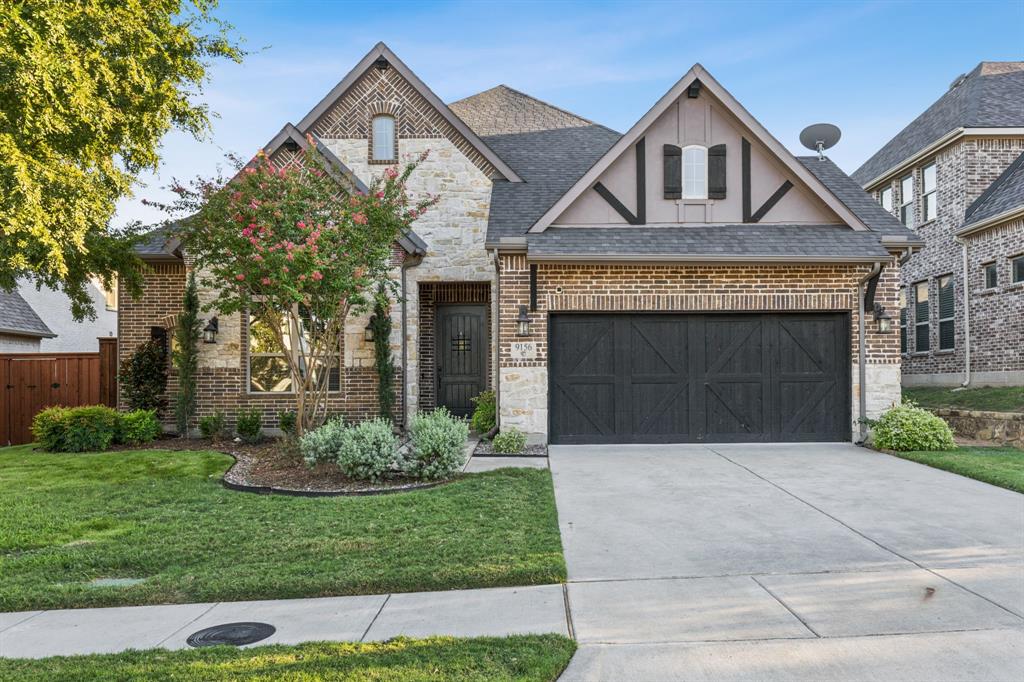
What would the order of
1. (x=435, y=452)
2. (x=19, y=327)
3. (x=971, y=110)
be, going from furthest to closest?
(x=19, y=327) → (x=971, y=110) → (x=435, y=452)

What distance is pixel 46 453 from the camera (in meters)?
11.3

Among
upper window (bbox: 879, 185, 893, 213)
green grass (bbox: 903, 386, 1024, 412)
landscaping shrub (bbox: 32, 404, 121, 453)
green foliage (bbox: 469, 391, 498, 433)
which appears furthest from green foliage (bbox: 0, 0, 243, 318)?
upper window (bbox: 879, 185, 893, 213)

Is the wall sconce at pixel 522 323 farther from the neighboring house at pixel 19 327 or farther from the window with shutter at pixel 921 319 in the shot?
the neighboring house at pixel 19 327

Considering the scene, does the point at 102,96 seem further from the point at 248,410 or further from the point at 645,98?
the point at 645,98

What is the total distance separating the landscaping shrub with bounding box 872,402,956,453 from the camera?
1025cm

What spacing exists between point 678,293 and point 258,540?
25.3 feet

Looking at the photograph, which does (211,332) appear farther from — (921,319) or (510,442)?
(921,319)

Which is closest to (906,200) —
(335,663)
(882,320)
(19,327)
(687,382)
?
(882,320)

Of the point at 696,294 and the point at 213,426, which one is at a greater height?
the point at 696,294

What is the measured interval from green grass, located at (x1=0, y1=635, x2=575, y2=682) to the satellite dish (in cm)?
1385

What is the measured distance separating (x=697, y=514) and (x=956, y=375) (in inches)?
574

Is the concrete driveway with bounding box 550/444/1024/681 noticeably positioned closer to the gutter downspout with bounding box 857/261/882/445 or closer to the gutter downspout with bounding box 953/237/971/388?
the gutter downspout with bounding box 857/261/882/445

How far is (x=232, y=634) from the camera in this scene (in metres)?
3.89

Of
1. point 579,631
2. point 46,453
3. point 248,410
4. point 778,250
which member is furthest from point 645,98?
point 46,453
